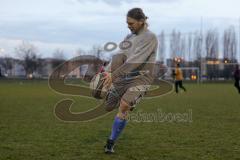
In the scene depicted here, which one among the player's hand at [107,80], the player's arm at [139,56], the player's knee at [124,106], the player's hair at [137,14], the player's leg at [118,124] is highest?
the player's hair at [137,14]

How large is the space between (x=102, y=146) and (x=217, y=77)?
88.7 meters

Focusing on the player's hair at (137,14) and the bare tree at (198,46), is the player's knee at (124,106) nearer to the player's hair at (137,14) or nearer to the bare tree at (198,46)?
the player's hair at (137,14)

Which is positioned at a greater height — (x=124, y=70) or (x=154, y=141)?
(x=124, y=70)

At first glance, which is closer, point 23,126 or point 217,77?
point 23,126

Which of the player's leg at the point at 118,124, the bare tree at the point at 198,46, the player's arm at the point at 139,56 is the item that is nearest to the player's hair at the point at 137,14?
the player's arm at the point at 139,56

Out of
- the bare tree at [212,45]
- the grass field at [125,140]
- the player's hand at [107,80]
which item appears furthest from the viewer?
the bare tree at [212,45]

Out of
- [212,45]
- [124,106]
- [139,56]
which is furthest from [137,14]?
[212,45]

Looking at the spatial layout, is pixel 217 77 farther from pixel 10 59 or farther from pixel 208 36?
pixel 10 59

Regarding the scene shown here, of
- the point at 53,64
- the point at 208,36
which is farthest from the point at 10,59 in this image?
the point at 208,36

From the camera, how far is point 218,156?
6285 mm

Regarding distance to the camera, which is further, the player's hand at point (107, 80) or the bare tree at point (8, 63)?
the bare tree at point (8, 63)

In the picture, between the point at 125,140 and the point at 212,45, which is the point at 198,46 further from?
the point at 125,140

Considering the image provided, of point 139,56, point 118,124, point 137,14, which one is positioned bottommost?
point 118,124

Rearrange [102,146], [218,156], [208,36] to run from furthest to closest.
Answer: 1. [208,36]
2. [102,146]
3. [218,156]
